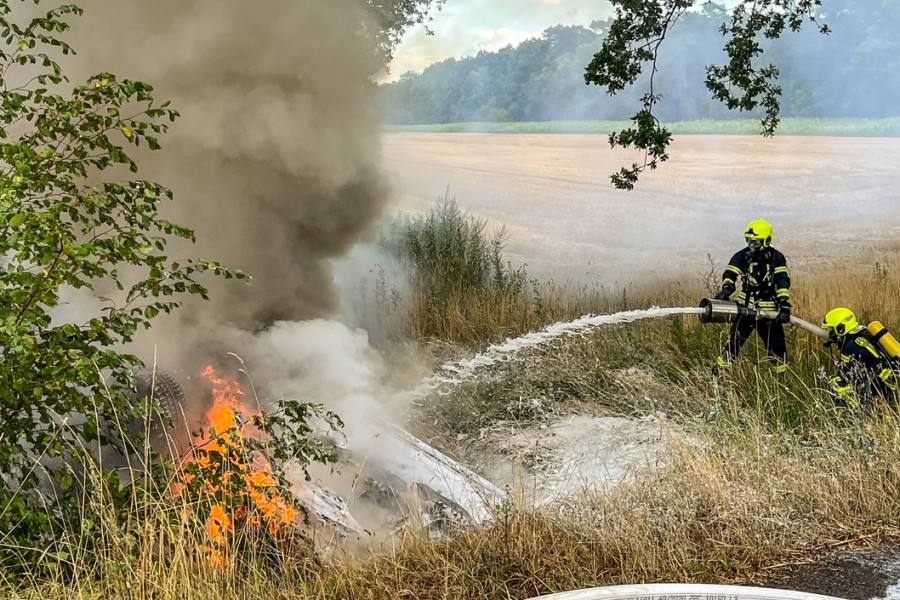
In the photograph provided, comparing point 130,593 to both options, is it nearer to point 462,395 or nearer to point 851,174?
point 462,395

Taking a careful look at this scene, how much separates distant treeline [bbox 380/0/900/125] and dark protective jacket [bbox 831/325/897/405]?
6654 mm

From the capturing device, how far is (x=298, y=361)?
7.97m

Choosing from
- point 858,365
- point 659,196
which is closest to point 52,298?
point 858,365

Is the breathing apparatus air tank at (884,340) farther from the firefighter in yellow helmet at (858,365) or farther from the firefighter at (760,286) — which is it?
the firefighter at (760,286)

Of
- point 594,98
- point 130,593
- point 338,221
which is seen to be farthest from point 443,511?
point 594,98

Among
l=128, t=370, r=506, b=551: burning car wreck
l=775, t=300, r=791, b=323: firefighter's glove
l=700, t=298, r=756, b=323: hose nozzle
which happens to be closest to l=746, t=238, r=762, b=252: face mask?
l=775, t=300, r=791, b=323: firefighter's glove

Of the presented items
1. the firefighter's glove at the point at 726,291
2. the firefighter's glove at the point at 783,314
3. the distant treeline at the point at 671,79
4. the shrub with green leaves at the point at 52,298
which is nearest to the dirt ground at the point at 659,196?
the distant treeline at the point at 671,79

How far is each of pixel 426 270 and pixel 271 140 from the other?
2.96 metres

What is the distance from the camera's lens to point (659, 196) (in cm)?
1176

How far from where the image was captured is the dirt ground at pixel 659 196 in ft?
37.0

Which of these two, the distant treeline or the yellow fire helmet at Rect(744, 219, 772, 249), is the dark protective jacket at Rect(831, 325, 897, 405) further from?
the distant treeline

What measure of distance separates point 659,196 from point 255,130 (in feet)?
21.1

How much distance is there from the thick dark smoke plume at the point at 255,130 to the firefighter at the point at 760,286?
4.92m

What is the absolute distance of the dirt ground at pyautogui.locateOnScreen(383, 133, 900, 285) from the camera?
11.3 meters
